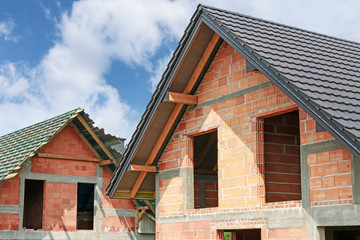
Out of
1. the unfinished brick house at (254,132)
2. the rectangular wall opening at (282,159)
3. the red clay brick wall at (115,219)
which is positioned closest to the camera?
the unfinished brick house at (254,132)

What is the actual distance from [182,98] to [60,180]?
27.7 ft

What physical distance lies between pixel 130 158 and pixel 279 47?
14.5 ft

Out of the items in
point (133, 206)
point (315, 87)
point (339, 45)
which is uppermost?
point (339, 45)

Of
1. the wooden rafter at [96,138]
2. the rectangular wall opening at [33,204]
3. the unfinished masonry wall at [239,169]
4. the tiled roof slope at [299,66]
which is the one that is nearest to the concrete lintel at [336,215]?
the unfinished masonry wall at [239,169]

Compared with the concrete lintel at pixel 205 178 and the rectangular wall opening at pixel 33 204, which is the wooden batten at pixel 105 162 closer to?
the rectangular wall opening at pixel 33 204

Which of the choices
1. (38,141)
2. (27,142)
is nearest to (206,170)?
(38,141)

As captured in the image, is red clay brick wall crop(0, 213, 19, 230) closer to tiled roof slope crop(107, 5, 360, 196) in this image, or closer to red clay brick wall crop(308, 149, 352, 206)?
tiled roof slope crop(107, 5, 360, 196)

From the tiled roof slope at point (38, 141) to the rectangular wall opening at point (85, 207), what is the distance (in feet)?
8.69

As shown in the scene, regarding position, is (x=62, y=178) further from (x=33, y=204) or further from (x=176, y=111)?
(x=176, y=111)

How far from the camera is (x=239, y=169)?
34.5 feet

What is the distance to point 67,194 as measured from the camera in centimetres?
1891

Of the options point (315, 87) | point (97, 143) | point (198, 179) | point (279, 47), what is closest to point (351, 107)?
point (315, 87)

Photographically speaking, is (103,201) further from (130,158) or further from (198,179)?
(130,158)

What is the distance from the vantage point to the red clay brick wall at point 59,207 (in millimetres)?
18391
